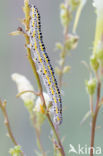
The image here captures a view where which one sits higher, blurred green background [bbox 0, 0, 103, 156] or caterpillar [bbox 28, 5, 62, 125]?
blurred green background [bbox 0, 0, 103, 156]

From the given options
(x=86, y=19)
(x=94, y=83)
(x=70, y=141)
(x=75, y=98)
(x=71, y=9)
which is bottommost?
(x=94, y=83)

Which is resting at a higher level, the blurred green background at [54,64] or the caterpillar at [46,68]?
the blurred green background at [54,64]

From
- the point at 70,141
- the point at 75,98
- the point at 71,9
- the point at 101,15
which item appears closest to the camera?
the point at 101,15

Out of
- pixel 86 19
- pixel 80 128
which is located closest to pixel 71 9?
pixel 80 128

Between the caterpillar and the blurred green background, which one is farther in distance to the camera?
the blurred green background

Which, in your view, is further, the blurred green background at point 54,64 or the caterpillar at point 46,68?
the blurred green background at point 54,64

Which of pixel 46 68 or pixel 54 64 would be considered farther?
pixel 54 64

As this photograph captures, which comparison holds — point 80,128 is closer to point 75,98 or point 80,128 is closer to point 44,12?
point 75,98

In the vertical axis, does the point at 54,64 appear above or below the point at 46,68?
above
